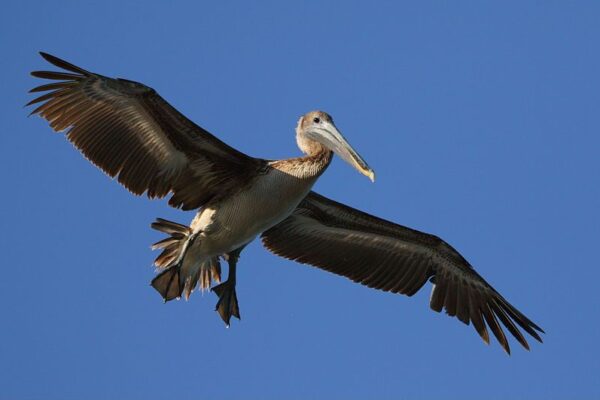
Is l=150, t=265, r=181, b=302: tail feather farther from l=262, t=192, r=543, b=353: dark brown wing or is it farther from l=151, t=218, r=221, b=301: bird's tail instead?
l=262, t=192, r=543, b=353: dark brown wing

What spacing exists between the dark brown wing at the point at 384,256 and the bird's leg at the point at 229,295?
2.42 feet

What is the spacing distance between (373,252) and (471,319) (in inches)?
57.1

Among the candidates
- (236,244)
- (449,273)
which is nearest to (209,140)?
(236,244)

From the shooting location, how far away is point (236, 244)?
1190 centimetres

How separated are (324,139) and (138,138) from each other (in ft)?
6.54

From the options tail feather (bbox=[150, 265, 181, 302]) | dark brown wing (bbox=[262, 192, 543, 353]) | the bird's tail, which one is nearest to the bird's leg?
the bird's tail

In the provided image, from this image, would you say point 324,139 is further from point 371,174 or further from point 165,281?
point 165,281

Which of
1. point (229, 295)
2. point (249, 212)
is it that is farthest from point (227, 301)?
point (249, 212)

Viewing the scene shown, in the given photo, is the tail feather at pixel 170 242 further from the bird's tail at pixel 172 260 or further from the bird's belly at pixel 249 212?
the bird's belly at pixel 249 212

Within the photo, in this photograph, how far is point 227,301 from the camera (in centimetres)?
1273

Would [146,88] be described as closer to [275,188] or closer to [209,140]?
[209,140]

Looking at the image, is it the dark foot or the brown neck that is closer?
the brown neck

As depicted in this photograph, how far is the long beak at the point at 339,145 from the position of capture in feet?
38.1

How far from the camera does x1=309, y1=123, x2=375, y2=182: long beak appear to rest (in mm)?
11602
